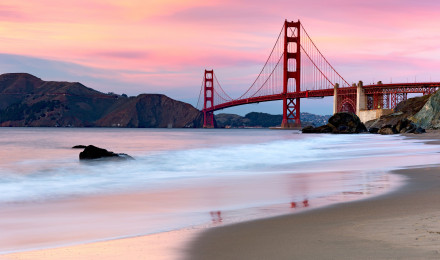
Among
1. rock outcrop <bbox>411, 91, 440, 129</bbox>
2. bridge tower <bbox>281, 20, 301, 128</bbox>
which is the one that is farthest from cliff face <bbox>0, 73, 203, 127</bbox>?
rock outcrop <bbox>411, 91, 440, 129</bbox>

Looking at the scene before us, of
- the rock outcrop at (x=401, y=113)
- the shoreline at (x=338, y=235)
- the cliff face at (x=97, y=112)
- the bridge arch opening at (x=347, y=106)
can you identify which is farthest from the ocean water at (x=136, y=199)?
the cliff face at (x=97, y=112)

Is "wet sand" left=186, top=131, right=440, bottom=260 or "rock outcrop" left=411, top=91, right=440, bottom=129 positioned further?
"rock outcrop" left=411, top=91, right=440, bottom=129

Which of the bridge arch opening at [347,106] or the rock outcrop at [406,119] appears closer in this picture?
the rock outcrop at [406,119]

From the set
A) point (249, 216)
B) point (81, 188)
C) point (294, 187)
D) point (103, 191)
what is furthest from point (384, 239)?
point (81, 188)

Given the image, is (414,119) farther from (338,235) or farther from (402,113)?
(338,235)

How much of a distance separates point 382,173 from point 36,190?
22.0 feet

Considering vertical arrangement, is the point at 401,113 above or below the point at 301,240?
above

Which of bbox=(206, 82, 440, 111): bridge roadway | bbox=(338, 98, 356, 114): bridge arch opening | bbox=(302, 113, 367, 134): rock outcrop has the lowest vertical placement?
bbox=(302, 113, 367, 134): rock outcrop

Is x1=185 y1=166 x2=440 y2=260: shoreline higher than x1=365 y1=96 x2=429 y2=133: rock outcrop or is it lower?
lower

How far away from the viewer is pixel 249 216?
590 cm

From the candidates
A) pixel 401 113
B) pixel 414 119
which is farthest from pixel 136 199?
pixel 401 113

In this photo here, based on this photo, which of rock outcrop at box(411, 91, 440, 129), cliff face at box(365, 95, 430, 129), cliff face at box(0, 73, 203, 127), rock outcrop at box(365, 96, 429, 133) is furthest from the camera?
cliff face at box(0, 73, 203, 127)

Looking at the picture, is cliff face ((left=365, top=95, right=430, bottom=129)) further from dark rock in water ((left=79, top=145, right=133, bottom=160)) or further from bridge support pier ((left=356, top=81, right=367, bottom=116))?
dark rock in water ((left=79, top=145, right=133, bottom=160))

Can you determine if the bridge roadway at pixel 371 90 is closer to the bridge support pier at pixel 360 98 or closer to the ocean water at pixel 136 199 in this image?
the bridge support pier at pixel 360 98
